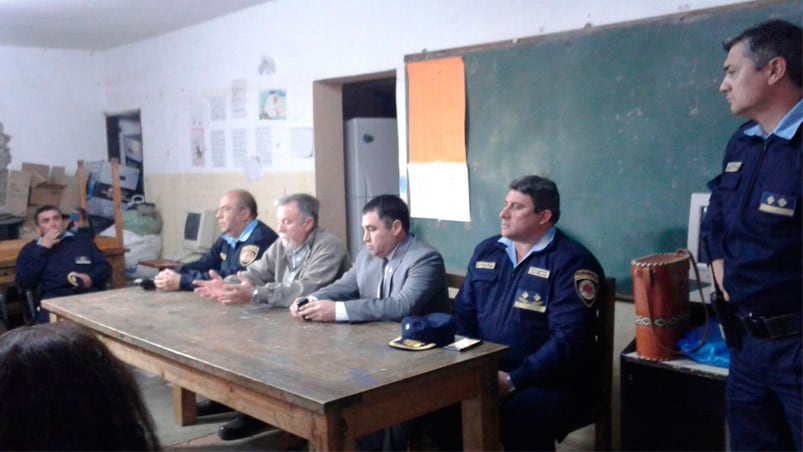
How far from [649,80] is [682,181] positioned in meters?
0.43

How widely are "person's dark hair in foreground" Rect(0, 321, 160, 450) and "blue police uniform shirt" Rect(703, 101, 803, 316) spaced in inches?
62.0

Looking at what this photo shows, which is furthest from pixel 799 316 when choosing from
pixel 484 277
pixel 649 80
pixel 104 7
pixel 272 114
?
pixel 104 7

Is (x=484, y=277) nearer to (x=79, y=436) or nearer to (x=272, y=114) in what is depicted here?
(x=79, y=436)

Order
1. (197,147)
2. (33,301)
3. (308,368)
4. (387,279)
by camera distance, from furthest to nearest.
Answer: (197,147) → (33,301) → (387,279) → (308,368)

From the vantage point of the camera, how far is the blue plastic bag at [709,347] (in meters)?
2.38

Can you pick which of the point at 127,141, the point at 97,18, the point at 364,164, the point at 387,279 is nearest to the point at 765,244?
the point at 387,279

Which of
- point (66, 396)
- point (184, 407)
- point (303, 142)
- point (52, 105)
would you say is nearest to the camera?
point (66, 396)

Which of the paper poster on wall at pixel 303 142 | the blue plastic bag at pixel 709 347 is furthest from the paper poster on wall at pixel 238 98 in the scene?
the blue plastic bag at pixel 709 347

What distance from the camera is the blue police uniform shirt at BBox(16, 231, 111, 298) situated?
4457 mm

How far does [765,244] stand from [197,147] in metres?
4.77

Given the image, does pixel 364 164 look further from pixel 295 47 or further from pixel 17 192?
pixel 17 192

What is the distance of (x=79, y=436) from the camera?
3.10ft

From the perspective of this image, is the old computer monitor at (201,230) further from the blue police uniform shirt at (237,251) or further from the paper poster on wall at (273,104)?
the blue police uniform shirt at (237,251)

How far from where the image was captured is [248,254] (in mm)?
3807
